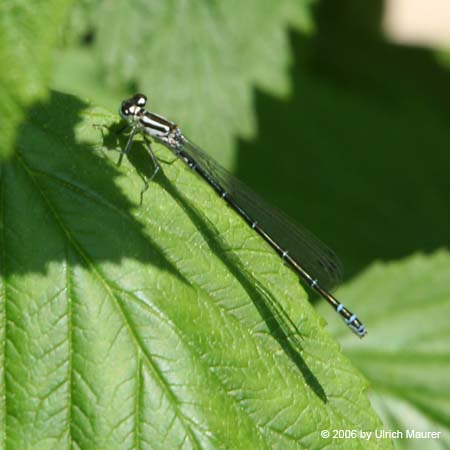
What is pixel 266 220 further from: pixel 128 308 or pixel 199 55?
pixel 199 55

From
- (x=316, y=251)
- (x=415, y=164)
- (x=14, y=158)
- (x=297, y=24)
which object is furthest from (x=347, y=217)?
(x=14, y=158)

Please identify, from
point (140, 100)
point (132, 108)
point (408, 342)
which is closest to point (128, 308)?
point (132, 108)

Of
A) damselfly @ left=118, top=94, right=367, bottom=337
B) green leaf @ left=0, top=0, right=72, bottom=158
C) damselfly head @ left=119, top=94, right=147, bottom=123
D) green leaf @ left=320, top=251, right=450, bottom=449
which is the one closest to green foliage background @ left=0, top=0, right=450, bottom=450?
green leaf @ left=0, top=0, right=72, bottom=158

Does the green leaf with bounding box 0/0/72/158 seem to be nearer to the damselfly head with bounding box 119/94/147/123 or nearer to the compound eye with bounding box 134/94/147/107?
the damselfly head with bounding box 119/94/147/123

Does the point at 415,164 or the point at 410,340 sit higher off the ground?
the point at 415,164

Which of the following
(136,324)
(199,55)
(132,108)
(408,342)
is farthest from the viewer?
(199,55)

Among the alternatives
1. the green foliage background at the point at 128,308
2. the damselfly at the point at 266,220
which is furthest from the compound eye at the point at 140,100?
the green foliage background at the point at 128,308

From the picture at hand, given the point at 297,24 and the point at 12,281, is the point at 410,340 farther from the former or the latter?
the point at 12,281
